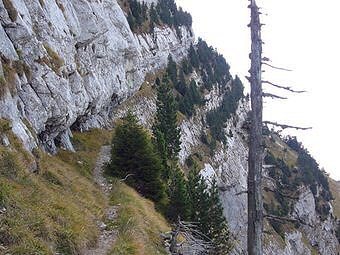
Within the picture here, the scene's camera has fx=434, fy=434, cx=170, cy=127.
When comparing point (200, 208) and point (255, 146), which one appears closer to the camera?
point (255, 146)

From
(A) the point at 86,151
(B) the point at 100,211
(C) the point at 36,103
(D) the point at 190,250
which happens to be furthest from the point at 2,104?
(A) the point at 86,151

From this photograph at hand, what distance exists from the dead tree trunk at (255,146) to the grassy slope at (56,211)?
19.0ft

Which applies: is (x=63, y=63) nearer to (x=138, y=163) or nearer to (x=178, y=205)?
(x=138, y=163)

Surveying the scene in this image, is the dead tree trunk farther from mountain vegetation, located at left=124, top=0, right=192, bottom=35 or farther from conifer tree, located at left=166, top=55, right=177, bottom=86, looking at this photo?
conifer tree, located at left=166, top=55, right=177, bottom=86

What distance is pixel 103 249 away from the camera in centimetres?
1584

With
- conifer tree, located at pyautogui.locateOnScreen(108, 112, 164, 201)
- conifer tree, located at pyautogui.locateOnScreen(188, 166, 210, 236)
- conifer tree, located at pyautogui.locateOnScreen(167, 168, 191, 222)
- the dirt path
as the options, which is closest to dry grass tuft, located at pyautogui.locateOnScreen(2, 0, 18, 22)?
the dirt path

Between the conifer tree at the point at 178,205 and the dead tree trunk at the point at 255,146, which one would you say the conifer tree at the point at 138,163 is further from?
the dead tree trunk at the point at 255,146

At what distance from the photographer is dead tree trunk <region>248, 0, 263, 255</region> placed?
1084cm

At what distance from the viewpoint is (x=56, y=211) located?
15.5m

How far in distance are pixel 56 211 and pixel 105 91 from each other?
27.1 m

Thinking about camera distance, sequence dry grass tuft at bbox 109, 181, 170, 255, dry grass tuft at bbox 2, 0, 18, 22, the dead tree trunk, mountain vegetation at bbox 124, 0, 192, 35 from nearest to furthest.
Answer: the dead tree trunk
dry grass tuft at bbox 109, 181, 170, 255
dry grass tuft at bbox 2, 0, 18, 22
mountain vegetation at bbox 124, 0, 192, 35

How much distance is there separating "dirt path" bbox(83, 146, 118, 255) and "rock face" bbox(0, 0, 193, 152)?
3.23 m

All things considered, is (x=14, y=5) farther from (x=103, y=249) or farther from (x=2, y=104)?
(x=103, y=249)

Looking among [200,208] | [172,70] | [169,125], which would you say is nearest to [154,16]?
[172,70]
